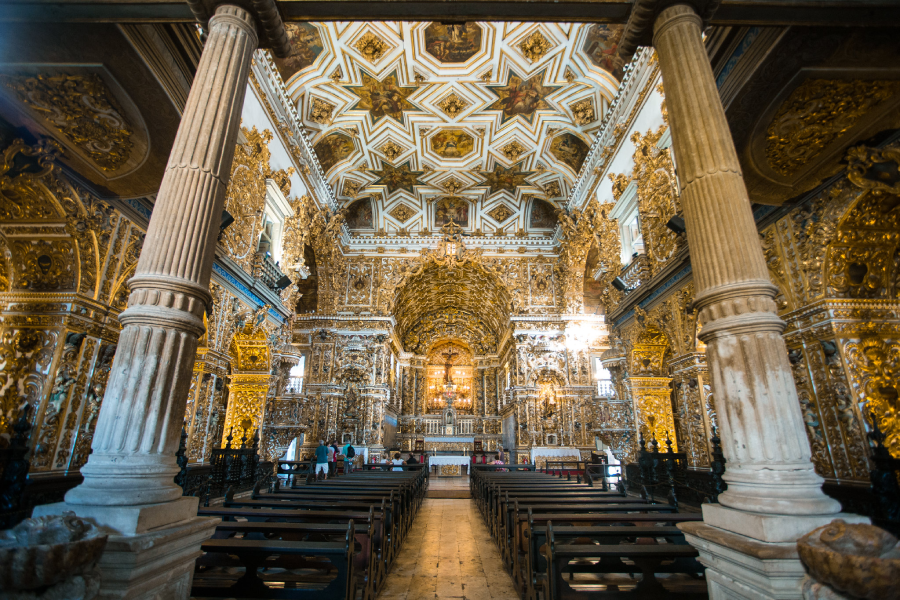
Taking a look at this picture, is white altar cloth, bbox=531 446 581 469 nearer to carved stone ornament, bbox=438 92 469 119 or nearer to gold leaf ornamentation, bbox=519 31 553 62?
carved stone ornament, bbox=438 92 469 119

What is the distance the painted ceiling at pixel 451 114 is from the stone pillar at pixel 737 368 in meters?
9.13

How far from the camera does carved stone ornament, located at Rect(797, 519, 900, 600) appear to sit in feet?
6.03

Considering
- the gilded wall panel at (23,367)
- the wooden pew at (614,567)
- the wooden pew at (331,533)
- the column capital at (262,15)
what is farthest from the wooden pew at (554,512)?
the gilded wall panel at (23,367)

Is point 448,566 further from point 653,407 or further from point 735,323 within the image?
point 653,407

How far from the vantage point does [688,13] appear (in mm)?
4430

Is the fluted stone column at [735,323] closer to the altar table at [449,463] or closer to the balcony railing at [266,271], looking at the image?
the balcony railing at [266,271]

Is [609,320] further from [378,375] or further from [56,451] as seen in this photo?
[56,451]

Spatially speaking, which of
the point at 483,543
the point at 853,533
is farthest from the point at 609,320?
the point at 853,533

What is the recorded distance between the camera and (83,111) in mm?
5863

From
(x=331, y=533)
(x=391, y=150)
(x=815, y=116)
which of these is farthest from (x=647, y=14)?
(x=391, y=150)

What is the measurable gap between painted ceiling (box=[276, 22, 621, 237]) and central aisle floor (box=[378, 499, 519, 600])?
12328 millimetres

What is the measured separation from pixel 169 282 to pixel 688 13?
5500mm

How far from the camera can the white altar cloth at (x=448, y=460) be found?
19.3 meters

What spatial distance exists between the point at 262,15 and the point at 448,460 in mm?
18216
